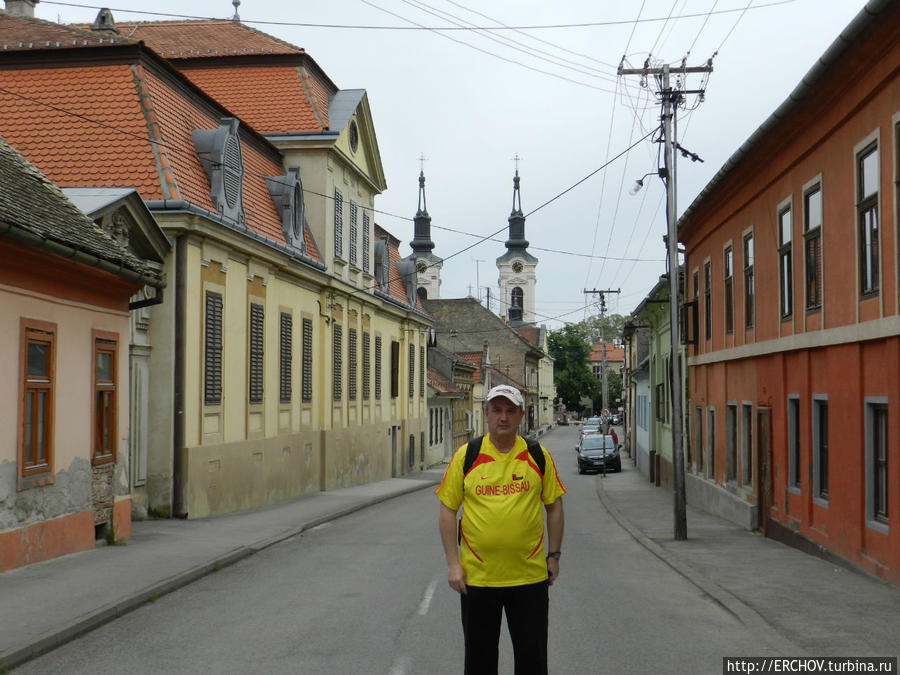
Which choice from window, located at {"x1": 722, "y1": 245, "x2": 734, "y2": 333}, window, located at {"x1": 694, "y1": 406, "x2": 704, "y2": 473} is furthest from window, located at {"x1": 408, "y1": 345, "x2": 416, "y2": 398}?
window, located at {"x1": 722, "y1": 245, "x2": 734, "y2": 333}

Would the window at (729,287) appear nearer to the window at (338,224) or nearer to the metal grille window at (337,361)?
the window at (338,224)

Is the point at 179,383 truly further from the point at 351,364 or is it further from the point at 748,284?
the point at 351,364

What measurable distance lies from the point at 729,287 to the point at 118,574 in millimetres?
14083

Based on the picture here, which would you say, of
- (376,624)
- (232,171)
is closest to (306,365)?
(232,171)

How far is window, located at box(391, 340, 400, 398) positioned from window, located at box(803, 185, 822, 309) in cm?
2636

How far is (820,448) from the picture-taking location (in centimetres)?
1486

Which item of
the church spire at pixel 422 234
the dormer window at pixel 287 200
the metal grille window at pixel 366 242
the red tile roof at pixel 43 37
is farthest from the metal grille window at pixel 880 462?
the church spire at pixel 422 234

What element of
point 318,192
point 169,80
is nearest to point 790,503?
point 169,80

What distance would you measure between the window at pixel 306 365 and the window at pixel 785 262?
14084mm

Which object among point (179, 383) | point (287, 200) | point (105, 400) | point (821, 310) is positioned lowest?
point (105, 400)

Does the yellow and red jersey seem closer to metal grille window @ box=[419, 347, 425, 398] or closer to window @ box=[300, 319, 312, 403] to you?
window @ box=[300, 319, 312, 403]

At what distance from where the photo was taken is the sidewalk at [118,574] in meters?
8.72

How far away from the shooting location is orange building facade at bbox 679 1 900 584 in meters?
11.5

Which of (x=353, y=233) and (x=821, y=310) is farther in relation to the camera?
(x=353, y=233)
